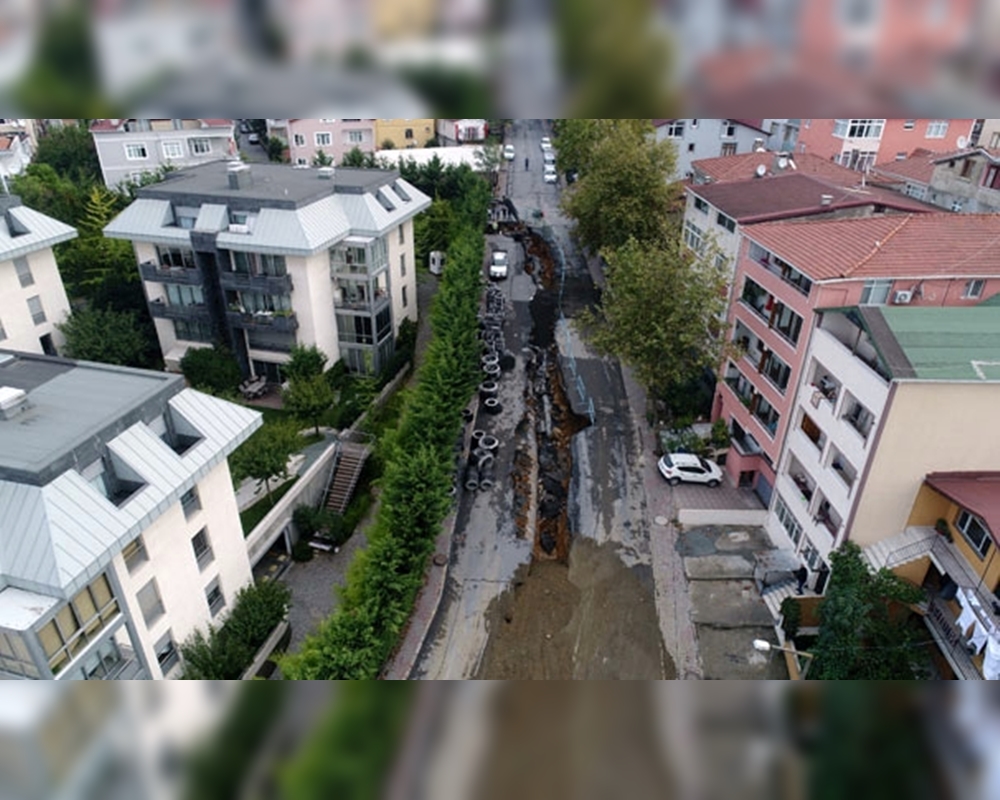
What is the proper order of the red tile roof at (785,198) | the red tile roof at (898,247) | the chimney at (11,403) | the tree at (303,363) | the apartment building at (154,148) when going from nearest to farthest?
the chimney at (11,403) → the red tile roof at (898,247) → the red tile roof at (785,198) → the tree at (303,363) → the apartment building at (154,148)

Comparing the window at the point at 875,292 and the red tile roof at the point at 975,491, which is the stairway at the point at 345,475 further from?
the red tile roof at the point at 975,491

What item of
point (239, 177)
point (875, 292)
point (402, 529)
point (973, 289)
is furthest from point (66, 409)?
point (973, 289)

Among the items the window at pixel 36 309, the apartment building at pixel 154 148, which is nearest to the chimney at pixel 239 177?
the window at pixel 36 309

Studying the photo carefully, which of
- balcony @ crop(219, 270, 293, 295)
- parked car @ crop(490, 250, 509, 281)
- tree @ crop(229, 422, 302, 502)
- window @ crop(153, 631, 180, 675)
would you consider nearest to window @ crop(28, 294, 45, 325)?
balcony @ crop(219, 270, 293, 295)

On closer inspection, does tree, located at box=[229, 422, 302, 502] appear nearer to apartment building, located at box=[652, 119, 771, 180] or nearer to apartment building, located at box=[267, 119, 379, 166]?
apartment building, located at box=[652, 119, 771, 180]

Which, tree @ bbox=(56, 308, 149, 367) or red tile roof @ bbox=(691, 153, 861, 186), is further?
red tile roof @ bbox=(691, 153, 861, 186)
